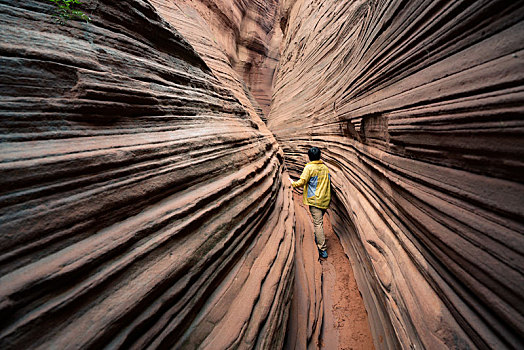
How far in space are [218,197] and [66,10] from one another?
2023mm

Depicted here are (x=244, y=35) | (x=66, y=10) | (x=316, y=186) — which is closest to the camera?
(x=66, y=10)

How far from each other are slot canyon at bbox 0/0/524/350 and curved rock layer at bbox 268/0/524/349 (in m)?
0.01

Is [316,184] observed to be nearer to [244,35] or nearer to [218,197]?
[218,197]

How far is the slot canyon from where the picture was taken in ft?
3.03

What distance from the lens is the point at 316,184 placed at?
11.9ft

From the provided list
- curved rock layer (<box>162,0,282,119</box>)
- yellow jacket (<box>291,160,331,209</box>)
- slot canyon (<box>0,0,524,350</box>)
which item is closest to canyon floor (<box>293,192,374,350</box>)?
slot canyon (<box>0,0,524,350</box>)

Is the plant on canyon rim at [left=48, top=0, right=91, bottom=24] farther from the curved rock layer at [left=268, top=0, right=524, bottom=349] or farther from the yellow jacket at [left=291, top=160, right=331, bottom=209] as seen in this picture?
the yellow jacket at [left=291, top=160, right=331, bottom=209]

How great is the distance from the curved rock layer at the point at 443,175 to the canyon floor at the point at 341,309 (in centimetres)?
16

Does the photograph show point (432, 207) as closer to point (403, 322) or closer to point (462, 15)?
point (403, 322)

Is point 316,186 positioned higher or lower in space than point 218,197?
lower

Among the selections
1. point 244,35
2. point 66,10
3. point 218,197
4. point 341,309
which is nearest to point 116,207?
point 218,197

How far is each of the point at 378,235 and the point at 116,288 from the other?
2292 millimetres

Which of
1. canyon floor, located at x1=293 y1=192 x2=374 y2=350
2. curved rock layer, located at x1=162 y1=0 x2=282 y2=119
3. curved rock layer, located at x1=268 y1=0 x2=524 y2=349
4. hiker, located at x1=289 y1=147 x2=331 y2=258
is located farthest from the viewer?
curved rock layer, located at x1=162 y1=0 x2=282 y2=119

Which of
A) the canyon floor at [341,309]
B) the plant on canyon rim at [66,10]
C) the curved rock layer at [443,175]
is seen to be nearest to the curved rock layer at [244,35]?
the plant on canyon rim at [66,10]
